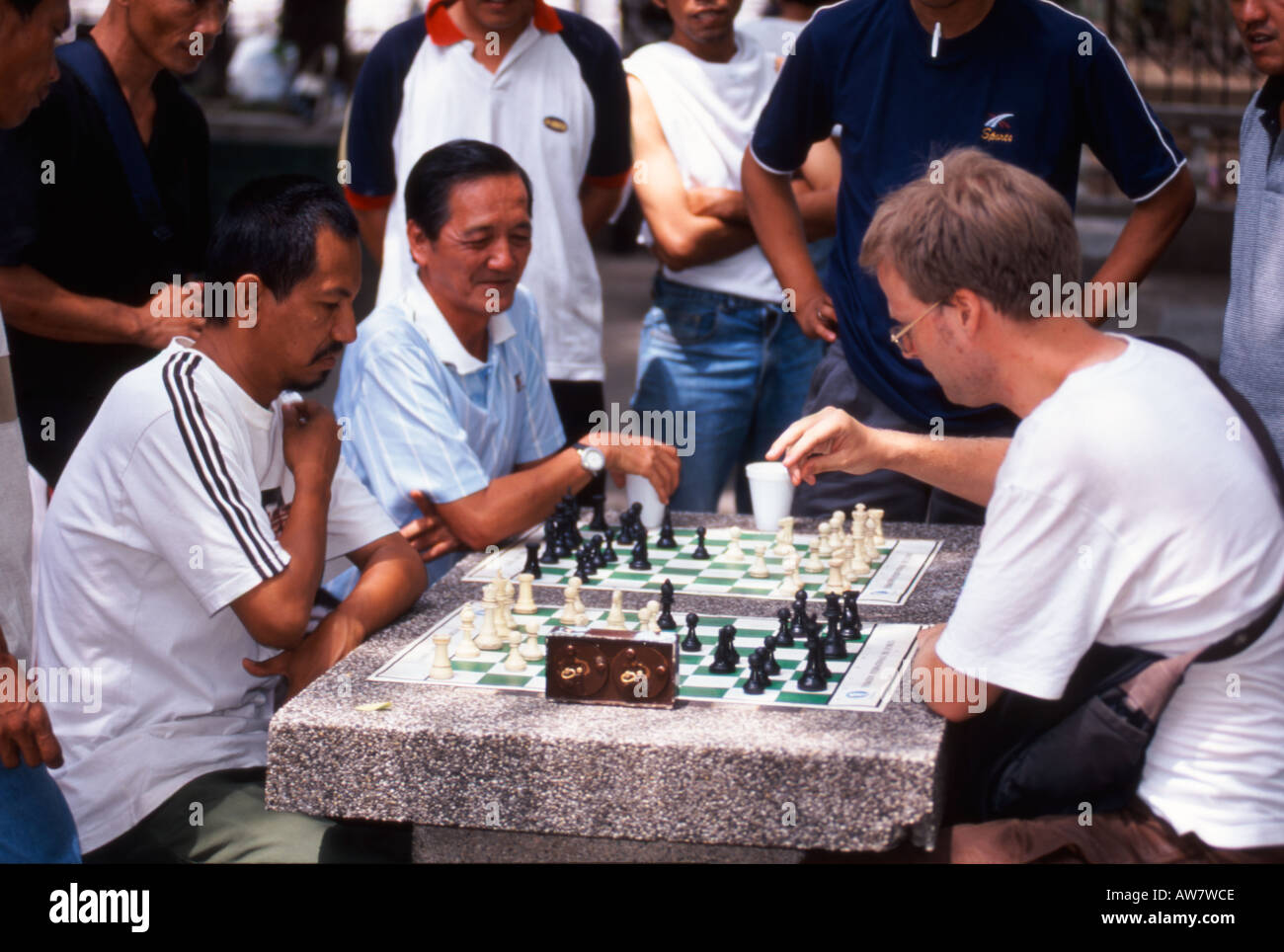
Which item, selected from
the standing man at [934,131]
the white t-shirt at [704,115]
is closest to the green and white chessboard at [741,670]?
the standing man at [934,131]

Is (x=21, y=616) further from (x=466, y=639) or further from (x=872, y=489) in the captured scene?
(x=872, y=489)

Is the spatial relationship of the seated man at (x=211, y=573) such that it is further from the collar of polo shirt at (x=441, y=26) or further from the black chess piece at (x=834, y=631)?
the collar of polo shirt at (x=441, y=26)

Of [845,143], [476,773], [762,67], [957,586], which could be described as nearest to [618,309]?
[762,67]

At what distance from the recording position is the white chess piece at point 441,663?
2.56 m

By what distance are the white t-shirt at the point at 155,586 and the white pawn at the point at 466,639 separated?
332 mm

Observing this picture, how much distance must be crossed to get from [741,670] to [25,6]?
5.18ft

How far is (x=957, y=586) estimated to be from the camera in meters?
3.11

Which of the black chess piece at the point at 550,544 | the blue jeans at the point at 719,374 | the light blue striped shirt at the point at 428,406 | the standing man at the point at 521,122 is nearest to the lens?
the black chess piece at the point at 550,544

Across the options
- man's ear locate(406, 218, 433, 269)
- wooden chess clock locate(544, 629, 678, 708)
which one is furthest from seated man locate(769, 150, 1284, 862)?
man's ear locate(406, 218, 433, 269)

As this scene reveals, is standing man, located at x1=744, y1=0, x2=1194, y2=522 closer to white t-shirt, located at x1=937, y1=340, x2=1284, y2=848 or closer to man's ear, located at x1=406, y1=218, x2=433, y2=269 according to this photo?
man's ear, located at x1=406, y1=218, x2=433, y2=269

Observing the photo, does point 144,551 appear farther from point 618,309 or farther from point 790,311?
point 618,309

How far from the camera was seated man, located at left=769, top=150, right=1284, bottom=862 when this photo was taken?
7.23 feet

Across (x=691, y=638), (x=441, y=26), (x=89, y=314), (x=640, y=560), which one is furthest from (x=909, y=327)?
(x=441, y=26)

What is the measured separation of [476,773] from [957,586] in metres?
1.21
